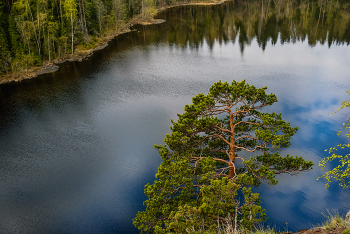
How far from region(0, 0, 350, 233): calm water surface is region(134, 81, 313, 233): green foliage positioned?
5.94 meters

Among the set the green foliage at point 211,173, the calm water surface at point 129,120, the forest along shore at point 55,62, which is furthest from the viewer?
the forest along shore at point 55,62

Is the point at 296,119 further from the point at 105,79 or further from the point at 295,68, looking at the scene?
the point at 105,79

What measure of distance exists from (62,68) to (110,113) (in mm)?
23638

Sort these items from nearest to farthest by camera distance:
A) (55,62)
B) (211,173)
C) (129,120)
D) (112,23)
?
(211,173), (129,120), (55,62), (112,23)

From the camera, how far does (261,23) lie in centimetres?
8169

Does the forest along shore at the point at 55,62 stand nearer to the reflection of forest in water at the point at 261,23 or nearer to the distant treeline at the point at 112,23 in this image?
the distant treeline at the point at 112,23

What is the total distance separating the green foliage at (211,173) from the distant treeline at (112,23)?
41.0 meters

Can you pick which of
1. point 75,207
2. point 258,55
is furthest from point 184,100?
point 258,55

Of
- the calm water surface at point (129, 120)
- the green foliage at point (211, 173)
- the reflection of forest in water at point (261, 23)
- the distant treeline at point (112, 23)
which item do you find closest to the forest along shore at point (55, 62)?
the distant treeline at point (112, 23)

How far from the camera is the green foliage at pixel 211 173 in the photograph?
12.3 metres

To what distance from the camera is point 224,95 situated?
18.1 meters

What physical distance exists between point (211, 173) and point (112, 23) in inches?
2785

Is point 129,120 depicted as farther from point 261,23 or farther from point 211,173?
point 261,23

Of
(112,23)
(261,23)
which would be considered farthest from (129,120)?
(261,23)
